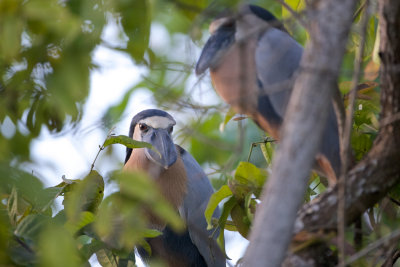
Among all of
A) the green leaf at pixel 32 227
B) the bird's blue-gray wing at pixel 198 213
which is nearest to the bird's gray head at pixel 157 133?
the bird's blue-gray wing at pixel 198 213

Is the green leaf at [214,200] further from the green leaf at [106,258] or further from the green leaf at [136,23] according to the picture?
the green leaf at [136,23]

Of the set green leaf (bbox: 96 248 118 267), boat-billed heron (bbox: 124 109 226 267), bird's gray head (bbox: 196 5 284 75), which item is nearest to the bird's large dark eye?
boat-billed heron (bbox: 124 109 226 267)

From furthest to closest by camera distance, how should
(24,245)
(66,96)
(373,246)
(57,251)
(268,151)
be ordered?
(268,151)
(24,245)
(373,246)
(66,96)
(57,251)

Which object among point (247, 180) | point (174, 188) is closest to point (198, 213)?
point (174, 188)

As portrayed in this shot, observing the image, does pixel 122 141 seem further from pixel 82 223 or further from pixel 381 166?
pixel 381 166

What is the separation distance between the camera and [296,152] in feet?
2.90

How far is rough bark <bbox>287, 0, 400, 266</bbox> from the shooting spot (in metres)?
1.19

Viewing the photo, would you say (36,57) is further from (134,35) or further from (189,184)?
(189,184)

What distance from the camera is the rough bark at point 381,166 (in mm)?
1190

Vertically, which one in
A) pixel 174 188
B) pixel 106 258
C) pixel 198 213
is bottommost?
pixel 198 213

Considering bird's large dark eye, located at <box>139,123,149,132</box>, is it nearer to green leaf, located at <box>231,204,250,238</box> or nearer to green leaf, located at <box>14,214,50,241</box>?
green leaf, located at <box>231,204,250,238</box>

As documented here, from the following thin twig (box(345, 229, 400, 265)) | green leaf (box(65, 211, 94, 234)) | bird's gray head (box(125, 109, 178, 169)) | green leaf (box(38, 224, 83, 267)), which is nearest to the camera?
green leaf (box(38, 224, 83, 267))

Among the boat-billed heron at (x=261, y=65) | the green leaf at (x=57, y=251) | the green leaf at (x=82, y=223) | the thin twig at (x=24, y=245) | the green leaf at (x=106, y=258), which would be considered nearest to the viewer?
the green leaf at (x=57, y=251)

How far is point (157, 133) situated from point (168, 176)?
25 cm
